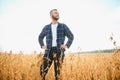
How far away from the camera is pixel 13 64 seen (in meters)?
4.45

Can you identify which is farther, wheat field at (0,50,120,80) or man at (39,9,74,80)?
man at (39,9,74,80)

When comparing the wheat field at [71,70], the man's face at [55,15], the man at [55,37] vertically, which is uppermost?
the man's face at [55,15]

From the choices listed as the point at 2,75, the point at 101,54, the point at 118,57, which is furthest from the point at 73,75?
the point at 2,75

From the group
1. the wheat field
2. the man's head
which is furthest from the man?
the wheat field

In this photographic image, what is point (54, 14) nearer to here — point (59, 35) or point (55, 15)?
point (55, 15)

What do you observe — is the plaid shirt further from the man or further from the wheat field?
the wheat field

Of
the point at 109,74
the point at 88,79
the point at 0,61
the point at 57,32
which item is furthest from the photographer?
the point at 57,32

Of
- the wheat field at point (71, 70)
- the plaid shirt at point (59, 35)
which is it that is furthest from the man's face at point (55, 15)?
the wheat field at point (71, 70)

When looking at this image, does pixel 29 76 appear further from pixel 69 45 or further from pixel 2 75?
pixel 69 45

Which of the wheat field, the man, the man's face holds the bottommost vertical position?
the wheat field

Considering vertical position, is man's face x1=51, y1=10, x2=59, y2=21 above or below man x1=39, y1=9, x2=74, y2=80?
above

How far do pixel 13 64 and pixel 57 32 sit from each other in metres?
1.26

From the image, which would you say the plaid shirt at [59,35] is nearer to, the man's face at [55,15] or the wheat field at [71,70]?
the man's face at [55,15]

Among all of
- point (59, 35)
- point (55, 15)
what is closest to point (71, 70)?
point (59, 35)
